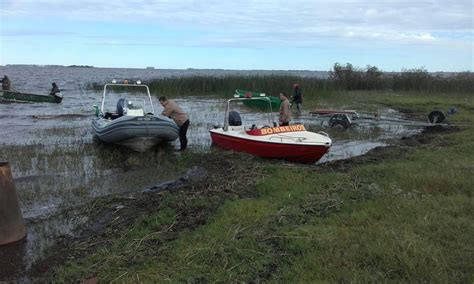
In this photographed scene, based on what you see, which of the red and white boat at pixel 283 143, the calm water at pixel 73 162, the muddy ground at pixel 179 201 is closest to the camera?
the muddy ground at pixel 179 201

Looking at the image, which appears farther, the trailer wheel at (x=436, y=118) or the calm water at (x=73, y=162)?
the trailer wheel at (x=436, y=118)

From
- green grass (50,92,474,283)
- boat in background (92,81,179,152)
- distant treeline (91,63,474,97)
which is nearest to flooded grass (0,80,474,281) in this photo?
green grass (50,92,474,283)

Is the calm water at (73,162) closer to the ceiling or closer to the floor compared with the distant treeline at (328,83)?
closer to the floor

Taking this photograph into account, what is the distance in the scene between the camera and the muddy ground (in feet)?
19.2

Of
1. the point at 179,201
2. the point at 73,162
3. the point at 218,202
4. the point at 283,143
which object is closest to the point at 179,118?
the point at 73,162

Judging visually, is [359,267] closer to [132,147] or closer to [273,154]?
[273,154]

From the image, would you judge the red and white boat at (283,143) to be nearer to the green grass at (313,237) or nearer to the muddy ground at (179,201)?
the muddy ground at (179,201)

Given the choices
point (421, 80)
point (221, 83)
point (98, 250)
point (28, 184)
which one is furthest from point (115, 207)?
point (421, 80)

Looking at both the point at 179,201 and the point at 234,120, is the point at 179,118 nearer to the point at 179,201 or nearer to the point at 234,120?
→ the point at 234,120

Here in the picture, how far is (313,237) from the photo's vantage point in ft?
17.3

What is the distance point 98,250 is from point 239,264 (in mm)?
1841

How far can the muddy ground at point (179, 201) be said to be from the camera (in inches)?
230

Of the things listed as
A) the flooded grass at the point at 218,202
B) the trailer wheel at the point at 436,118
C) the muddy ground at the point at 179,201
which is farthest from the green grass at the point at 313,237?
the trailer wheel at the point at 436,118

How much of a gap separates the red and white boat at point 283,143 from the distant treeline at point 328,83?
71.8ft
